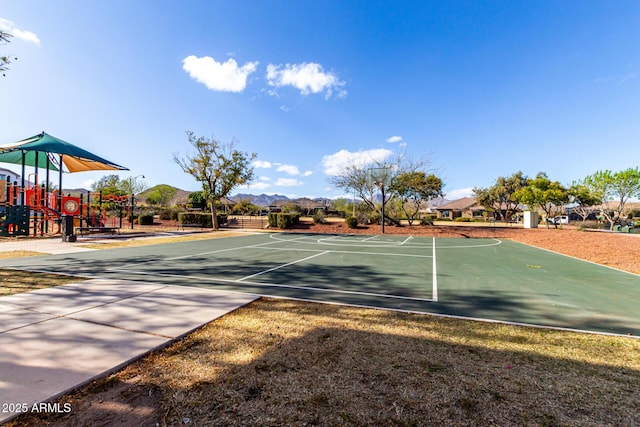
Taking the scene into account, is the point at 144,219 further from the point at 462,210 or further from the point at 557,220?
the point at 462,210

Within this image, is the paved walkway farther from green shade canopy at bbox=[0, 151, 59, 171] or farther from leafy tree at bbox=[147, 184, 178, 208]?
leafy tree at bbox=[147, 184, 178, 208]

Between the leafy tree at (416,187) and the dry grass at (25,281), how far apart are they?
872 inches

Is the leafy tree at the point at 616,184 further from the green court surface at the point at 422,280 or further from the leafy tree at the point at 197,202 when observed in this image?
the leafy tree at the point at 197,202

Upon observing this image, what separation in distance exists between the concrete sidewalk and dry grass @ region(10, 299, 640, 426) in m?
0.26

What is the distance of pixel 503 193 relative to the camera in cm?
4294

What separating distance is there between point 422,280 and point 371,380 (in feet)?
14.5

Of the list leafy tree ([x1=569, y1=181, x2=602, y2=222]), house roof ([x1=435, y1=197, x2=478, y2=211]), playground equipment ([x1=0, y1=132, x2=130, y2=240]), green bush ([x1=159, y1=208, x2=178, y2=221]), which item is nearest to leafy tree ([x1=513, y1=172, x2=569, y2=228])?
leafy tree ([x1=569, y1=181, x2=602, y2=222])

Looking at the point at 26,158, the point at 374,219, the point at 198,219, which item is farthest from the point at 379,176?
the point at 26,158

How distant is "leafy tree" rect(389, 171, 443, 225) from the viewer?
2395 centimetres

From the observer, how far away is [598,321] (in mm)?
4000

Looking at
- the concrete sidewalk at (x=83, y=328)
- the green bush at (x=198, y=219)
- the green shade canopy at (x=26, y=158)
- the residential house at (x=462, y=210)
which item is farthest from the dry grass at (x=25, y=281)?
the residential house at (x=462, y=210)

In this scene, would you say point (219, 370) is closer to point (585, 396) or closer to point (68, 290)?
point (585, 396)

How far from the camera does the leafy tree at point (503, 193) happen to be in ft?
137

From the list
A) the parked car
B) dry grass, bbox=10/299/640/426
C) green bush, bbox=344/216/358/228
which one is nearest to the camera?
dry grass, bbox=10/299/640/426
